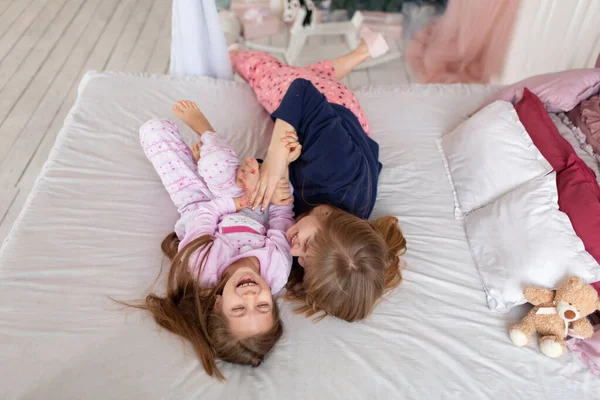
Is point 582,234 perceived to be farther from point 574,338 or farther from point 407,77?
point 407,77

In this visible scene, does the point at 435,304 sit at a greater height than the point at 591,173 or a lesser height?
lesser

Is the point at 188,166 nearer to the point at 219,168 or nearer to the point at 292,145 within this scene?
the point at 219,168

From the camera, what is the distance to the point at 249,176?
1.28 metres

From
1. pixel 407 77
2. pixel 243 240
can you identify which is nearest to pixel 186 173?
pixel 243 240

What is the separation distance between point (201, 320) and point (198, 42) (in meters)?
1.07

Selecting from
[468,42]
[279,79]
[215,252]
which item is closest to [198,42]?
[279,79]

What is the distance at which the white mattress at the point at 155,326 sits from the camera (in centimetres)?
103

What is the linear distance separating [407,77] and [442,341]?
1.75 m

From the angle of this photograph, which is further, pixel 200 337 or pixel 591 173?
pixel 591 173

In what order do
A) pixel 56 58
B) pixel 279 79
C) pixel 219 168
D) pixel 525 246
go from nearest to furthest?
1. pixel 525 246
2. pixel 219 168
3. pixel 279 79
4. pixel 56 58

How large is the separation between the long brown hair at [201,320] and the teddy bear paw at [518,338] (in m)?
0.54

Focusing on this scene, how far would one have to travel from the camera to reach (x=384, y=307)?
1.22 m

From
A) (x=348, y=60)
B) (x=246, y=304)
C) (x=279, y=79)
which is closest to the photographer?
(x=246, y=304)

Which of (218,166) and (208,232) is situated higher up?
(218,166)
